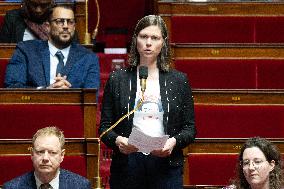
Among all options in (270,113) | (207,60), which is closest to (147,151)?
(270,113)

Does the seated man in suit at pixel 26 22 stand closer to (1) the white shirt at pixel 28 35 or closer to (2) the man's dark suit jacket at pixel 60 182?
(1) the white shirt at pixel 28 35

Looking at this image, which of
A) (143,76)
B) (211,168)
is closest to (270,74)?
(211,168)

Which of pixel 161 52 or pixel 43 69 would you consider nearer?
pixel 161 52

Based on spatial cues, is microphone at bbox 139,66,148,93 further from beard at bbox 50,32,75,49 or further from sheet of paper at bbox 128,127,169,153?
beard at bbox 50,32,75,49

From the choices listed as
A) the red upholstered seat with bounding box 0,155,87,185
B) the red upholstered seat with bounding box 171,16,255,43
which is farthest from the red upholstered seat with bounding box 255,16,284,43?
the red upholstered seat with bounding box 0,155,87,185

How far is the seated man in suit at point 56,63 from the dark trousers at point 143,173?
36 centimetres

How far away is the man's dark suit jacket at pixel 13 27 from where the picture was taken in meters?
1.56

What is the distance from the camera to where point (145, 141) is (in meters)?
0.98

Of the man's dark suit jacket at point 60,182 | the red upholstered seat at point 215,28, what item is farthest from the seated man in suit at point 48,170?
the red upholstered seat at point 215,28

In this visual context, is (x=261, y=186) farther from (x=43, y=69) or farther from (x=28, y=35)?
(x=28, y=35)

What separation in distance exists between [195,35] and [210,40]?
0.10 ft

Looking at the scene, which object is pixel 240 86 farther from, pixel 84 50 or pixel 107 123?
pixel 107 123

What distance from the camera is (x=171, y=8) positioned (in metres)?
1.65

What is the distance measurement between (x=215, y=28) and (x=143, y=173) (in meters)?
0.67
